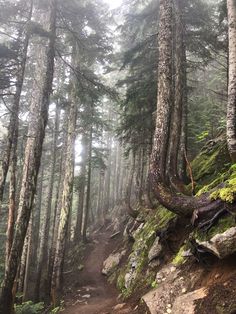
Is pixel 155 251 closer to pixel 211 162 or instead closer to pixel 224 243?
pixel 211 162

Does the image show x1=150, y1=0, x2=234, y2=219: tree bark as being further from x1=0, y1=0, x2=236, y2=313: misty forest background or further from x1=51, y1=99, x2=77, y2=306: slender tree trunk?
x1=51, y1=99, x2=77, y2=306: slender tree trunk

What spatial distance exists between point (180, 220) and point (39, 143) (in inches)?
198

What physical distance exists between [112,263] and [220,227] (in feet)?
38.7

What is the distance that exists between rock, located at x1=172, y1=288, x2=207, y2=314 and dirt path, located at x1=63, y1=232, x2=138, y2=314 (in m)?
2.13

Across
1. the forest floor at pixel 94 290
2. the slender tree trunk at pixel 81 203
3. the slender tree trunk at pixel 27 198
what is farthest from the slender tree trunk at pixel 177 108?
the slender tree trunk at pixel 81 203

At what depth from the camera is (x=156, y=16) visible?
14.6 meters

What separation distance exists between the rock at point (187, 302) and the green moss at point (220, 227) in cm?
98

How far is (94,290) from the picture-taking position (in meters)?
14.2

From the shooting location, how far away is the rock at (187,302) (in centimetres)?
562

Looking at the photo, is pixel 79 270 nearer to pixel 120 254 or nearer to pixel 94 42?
pixel 120 254

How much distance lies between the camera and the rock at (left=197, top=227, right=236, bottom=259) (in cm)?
553

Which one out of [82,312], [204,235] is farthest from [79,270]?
[204,235]

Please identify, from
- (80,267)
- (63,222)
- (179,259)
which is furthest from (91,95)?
(80,267)

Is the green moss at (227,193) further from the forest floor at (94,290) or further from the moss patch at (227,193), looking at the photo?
the forest floor at (94,290)
